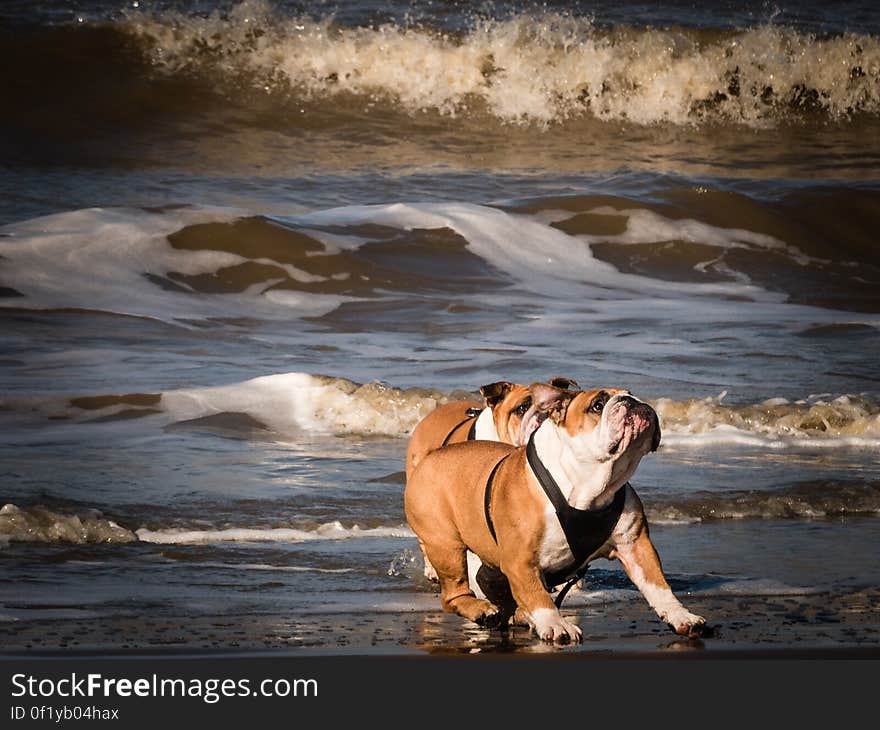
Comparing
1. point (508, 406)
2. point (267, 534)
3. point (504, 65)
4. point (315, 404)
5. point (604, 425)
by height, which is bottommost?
point (267, 534)

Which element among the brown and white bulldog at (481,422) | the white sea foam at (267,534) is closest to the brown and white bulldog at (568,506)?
the brown and white bulldog at (481,422)

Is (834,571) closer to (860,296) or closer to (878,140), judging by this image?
(860,296)

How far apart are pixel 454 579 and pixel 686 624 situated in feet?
3.36

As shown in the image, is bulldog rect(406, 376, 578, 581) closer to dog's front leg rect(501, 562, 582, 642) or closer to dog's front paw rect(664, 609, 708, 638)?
dog's front leg rect(501, 562, 582, 642)

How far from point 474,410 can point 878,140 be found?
66.9 feet

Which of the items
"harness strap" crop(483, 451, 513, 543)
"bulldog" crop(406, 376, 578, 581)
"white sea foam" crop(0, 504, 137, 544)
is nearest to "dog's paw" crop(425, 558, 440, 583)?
"bulldog" crop(406, 376, 578, 581)

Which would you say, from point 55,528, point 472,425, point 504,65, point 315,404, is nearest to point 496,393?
point 472,425

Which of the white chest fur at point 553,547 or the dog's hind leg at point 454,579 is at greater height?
the white chest fur at point 553,547

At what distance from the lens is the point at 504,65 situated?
983 inches

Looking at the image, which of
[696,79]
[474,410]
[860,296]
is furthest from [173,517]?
[696,79]

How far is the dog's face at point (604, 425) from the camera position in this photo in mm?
5121

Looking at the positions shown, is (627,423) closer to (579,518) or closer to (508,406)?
(579,518)

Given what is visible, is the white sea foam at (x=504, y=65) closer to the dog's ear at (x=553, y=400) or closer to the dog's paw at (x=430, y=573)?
the dog's paw at (x=430, y=573)

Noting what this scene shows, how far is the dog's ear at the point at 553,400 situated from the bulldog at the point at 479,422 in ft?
1.60
